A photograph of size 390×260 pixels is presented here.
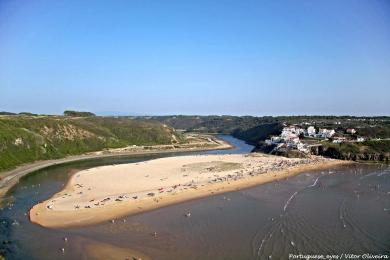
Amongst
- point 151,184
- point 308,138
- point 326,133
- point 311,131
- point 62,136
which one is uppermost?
point 311,131

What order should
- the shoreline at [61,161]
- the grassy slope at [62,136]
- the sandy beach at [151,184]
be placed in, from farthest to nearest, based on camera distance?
the grassy slope at [62,136]
the shoreline at [61,161]
the sandy beach at [151,184]

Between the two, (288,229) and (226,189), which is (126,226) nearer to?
(288,229)

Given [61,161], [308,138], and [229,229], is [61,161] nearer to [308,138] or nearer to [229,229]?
[229,229]

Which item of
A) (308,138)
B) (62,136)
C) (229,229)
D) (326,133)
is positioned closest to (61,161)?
(62,136)

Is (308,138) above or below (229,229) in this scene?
above

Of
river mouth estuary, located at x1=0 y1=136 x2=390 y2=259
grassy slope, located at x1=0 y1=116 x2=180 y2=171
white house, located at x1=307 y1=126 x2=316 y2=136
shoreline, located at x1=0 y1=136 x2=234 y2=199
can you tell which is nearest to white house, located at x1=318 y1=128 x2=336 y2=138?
white house, located at x1=307 y1=126 x2=316 y2=136

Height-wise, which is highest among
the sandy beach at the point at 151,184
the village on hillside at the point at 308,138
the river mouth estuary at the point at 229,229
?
the village on hillside at the point at 308,138

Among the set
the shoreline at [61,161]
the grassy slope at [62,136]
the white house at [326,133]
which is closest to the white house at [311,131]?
the white house at [326,133]

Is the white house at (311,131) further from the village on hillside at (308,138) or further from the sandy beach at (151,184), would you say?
the sandy beach at (151,184)
